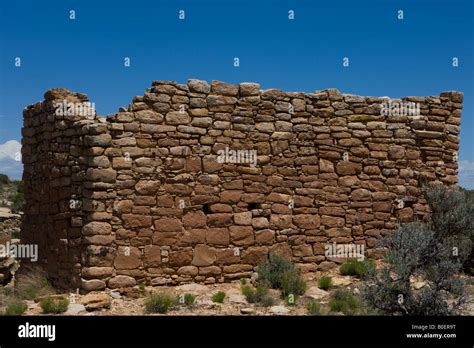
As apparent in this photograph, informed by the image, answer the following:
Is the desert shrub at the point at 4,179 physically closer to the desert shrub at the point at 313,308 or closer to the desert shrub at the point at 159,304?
the desert shrub at the point at 159,304

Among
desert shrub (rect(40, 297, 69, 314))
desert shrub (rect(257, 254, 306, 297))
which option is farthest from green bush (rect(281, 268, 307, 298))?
desert shrub (rect(40, 297, 69, 314))

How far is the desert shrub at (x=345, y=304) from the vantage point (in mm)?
8602

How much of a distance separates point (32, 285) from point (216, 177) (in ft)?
12.2

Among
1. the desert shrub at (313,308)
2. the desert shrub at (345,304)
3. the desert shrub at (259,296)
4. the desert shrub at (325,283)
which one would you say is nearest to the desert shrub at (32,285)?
the desert shrub at (259,296)

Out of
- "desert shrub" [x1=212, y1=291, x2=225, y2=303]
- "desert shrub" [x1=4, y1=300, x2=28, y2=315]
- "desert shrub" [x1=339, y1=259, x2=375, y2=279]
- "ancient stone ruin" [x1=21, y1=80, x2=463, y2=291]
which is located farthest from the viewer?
"desert shrub" [x1=339, y1=259, x2=375, y2=279]

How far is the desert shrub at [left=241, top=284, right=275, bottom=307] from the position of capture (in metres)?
9.01

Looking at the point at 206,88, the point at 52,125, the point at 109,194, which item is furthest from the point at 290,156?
the point at 52,125

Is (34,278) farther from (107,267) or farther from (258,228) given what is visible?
(258,228)

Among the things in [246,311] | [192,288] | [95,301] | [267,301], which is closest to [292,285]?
[267,301]

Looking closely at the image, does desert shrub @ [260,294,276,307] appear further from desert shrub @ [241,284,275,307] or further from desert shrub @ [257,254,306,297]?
desert shrub @ [257,254,306,297]

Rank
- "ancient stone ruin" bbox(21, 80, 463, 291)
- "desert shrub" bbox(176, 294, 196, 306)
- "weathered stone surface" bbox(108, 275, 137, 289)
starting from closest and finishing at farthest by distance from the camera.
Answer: "desert shrub" bbox(176, 294, 196, 306)
"weathered stone surface" bbox(108, 275, 137, 289)
"ancient stone ruin" bbox(21, 80, 463, 291)

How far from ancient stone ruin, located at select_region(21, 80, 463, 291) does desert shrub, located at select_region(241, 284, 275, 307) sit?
94cm

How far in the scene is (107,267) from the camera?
963 cm

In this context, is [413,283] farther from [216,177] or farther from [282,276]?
[216,177]
